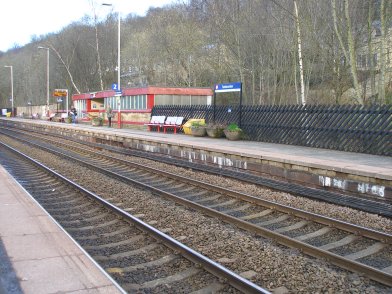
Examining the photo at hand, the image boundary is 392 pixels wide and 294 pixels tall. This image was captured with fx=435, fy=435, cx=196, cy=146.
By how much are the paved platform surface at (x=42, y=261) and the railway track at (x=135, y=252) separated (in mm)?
465

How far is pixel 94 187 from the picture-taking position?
35.9ft

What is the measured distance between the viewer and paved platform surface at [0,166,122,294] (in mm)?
4102

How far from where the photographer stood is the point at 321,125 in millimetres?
15820

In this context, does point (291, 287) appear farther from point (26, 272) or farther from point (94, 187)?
point (94, 187)

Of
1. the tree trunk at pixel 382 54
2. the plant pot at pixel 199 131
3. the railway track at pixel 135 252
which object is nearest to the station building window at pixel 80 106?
the plant pot at pixel 199 131

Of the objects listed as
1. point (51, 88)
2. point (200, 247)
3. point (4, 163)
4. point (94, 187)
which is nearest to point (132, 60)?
point (51, 88)

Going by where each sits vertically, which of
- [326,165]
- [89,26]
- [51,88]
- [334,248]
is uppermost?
[89,26]

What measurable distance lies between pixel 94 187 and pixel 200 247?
557cm

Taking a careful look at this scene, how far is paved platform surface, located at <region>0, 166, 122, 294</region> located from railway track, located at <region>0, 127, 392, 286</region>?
275 cm

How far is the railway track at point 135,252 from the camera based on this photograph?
4.72 metres

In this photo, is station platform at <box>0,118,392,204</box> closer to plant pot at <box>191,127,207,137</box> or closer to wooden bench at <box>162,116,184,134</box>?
plant pot at <box>191,127,207,137</box>

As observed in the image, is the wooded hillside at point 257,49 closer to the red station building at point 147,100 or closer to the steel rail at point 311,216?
the red station building at point 147,100

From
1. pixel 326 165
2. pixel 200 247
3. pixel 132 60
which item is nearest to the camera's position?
pixel 200 247

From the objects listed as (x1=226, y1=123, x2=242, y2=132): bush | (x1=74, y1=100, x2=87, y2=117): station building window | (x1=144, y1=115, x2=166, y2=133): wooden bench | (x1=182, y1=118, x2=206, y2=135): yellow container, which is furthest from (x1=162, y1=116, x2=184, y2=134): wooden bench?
(x1=74, y1=100, x2=87, y2=117): station building window
